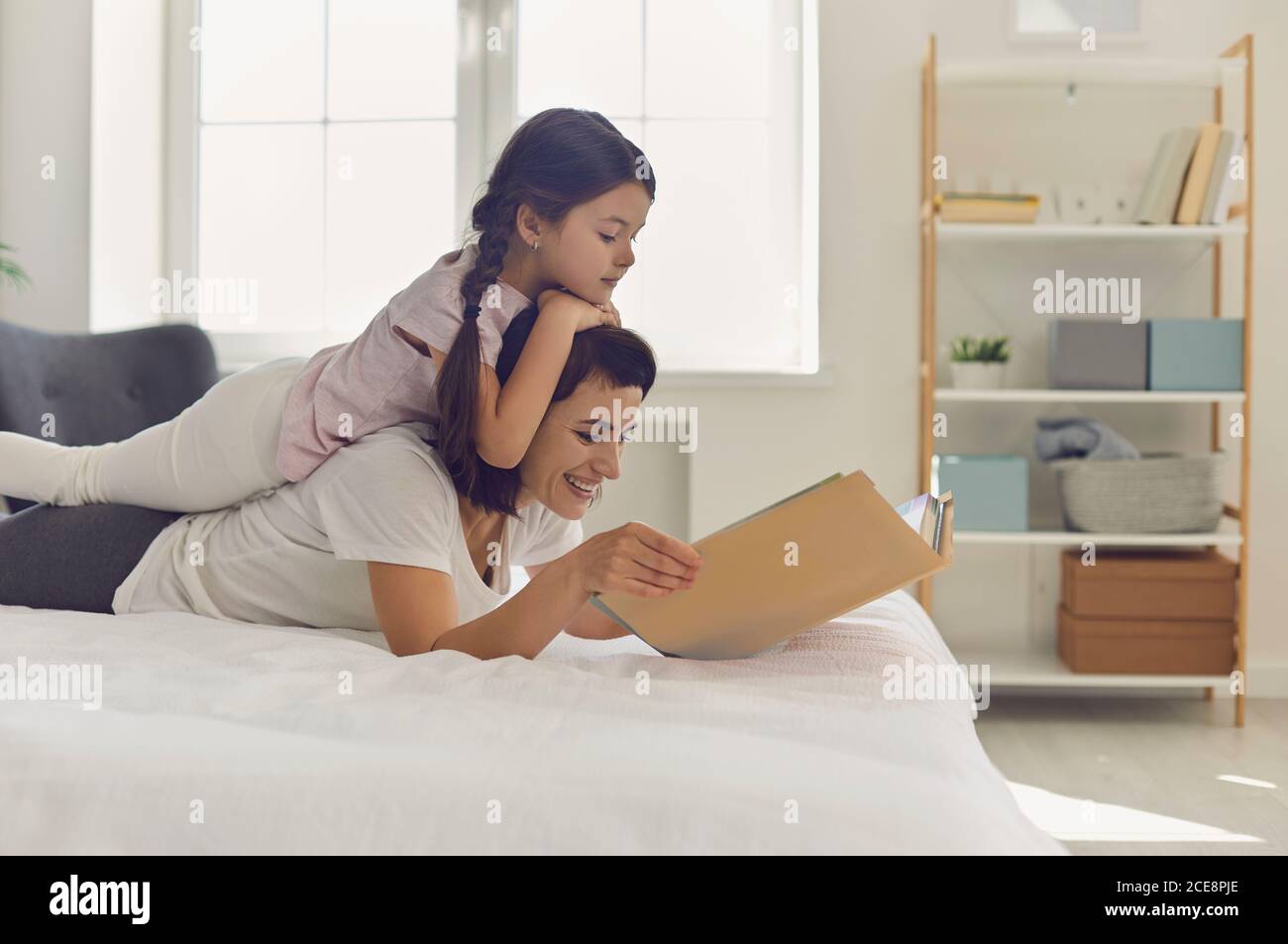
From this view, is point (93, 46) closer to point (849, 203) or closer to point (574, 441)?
point (849, 203)

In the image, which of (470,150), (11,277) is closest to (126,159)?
(11,277)

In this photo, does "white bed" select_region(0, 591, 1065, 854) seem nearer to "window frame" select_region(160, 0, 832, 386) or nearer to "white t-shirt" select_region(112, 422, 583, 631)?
"white t-shirt" select_region(112, 422, 583, 631)

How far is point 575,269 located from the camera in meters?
1.51

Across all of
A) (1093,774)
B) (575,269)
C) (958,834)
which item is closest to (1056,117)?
(1093,774)

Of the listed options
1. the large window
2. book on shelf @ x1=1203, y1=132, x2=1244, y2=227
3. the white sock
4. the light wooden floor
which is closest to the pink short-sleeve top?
the white sock

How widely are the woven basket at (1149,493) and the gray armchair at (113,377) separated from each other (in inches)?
75.3

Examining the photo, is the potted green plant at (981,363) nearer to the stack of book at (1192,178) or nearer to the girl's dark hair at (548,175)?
the stack of book at (1192,178)

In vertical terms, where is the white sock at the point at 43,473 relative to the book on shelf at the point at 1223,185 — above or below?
below

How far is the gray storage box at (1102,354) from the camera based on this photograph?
264 centimetres

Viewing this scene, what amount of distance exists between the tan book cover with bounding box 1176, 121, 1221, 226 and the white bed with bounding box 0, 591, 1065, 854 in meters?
2.07

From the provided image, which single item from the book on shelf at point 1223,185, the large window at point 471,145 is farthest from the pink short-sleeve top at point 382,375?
the book on shelf at point 1223,185

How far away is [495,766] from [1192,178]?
8.06 ft

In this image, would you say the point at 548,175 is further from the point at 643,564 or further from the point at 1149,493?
the point at 1149,493

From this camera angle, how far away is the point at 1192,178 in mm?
2631
